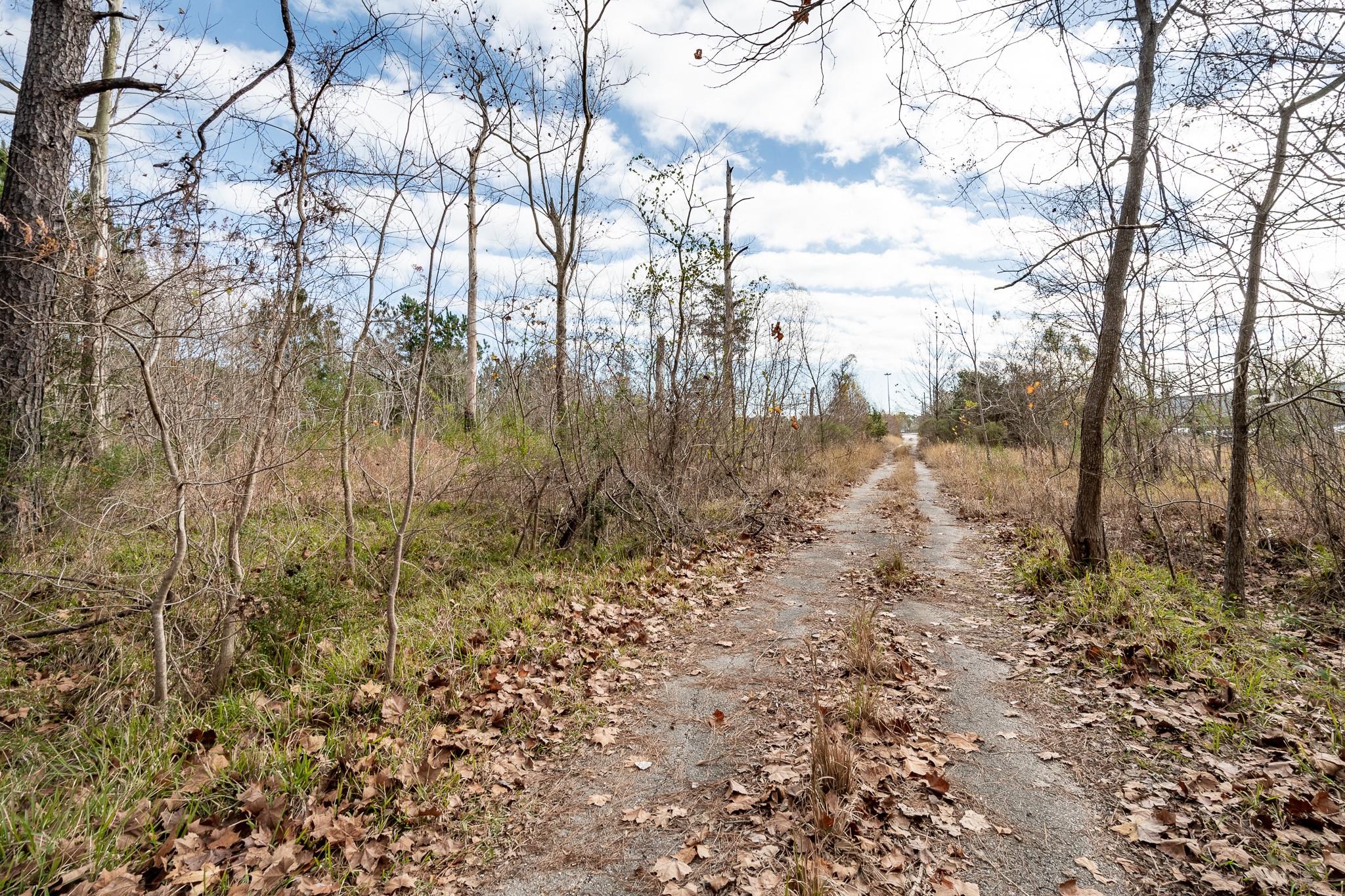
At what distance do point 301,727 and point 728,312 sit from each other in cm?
1134

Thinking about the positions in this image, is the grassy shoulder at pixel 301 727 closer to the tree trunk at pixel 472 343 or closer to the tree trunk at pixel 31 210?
the tree trunk at pixel 31 210

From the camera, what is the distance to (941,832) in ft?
9.15

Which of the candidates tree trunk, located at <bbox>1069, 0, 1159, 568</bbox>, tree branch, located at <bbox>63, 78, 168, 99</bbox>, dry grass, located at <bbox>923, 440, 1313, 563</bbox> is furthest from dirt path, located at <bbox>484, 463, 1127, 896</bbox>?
tree branch, located at <bbox>63, 78, 168, 99</bbox>

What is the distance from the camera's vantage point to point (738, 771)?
339 centimetres

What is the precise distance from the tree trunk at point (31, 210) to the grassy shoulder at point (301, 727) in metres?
1.03

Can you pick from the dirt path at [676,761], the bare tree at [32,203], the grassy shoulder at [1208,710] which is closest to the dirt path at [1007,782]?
the grassy shoulder at [1208,710]

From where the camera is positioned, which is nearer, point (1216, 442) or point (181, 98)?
point (181, 98)

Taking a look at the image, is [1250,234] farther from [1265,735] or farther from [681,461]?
[681,461]

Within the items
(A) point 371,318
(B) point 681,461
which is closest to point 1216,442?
(B) point 681,461

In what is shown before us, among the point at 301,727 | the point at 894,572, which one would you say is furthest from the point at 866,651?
the point at 301,727

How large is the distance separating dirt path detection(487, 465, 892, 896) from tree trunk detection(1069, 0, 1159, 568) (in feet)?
9.10

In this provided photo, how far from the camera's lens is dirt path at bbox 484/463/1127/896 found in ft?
8.74

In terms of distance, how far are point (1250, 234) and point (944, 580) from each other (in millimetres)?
4354

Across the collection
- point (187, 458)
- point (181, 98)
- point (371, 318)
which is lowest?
point (187, 458)
